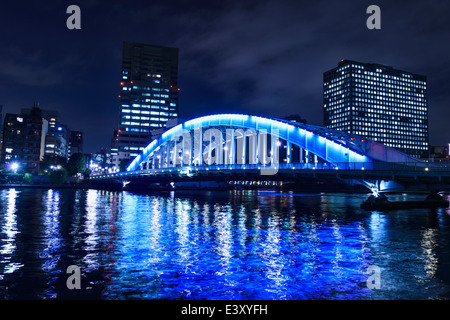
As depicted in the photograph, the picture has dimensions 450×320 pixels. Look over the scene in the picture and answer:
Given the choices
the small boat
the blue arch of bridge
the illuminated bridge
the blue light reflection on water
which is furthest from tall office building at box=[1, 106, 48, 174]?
the small boat

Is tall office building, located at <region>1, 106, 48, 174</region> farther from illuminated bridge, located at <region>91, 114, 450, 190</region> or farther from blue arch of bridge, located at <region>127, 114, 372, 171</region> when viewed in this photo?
illuminated bridge, located at <region>91, 114, 450, 190</region>

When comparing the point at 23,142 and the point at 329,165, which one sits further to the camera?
the point at 23,142

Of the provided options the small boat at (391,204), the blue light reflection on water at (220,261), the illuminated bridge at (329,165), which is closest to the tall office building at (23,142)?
the illuminated bridge at (329,165)

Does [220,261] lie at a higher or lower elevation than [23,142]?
lower

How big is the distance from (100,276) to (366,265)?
10.6 meters

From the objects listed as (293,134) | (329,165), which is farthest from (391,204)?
(293,134)

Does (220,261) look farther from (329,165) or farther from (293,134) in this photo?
(293,134)

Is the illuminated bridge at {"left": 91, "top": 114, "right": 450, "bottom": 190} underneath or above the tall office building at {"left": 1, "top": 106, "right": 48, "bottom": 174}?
underneath

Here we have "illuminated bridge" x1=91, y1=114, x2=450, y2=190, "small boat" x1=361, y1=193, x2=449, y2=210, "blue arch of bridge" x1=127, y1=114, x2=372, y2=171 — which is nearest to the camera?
"illuminated bridge" x1=91, y1=114, x2=450, y2=190

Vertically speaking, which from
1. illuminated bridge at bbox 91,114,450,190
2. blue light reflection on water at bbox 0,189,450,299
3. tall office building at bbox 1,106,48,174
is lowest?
blue light reflection on water at bbox 0,189,450,299

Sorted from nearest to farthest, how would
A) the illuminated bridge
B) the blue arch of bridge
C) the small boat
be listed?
the illuminated bridge, the small boat, the blue arch of bridge

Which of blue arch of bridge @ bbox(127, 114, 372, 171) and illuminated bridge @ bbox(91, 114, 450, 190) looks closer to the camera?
illuminated bridge @ bbox(91, 114, 450, 190)

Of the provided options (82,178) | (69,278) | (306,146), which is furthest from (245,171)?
(82,178)
